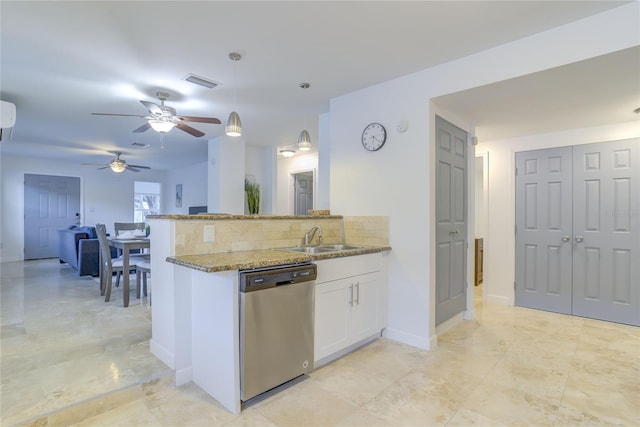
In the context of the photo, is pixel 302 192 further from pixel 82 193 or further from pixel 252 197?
pixel 82 193

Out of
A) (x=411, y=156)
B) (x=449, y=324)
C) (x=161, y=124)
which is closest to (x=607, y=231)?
(x=449, y=324)

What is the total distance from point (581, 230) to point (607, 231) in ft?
0.73

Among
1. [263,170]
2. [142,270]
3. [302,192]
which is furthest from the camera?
[302,192]

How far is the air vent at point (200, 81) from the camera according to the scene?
10.2 feet

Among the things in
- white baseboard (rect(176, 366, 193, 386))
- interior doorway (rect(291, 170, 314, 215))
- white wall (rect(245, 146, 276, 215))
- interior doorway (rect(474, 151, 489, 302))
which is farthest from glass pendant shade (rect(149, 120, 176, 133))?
interior doorway (rect(474, 151, 489, 302))

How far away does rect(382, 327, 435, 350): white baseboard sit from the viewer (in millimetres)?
2781

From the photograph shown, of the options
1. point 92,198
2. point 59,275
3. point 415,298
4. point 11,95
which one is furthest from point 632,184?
point 92,198

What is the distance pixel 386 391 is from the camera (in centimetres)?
211

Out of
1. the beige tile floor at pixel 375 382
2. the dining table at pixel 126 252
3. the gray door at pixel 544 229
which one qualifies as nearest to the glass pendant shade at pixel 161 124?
the dining table at pixel 126 252

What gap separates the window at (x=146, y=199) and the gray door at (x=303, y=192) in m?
5.35

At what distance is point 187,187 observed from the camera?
877 cm

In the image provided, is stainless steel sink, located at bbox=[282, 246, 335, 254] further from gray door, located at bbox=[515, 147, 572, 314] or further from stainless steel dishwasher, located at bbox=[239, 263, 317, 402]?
gray door, located at bbox=[515, 147, 572, 314]

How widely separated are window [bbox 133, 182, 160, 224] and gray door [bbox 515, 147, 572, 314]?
9529mm

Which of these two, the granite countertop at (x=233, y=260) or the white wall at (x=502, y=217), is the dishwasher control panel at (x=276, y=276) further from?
the white wall at (x=502, y=217)
